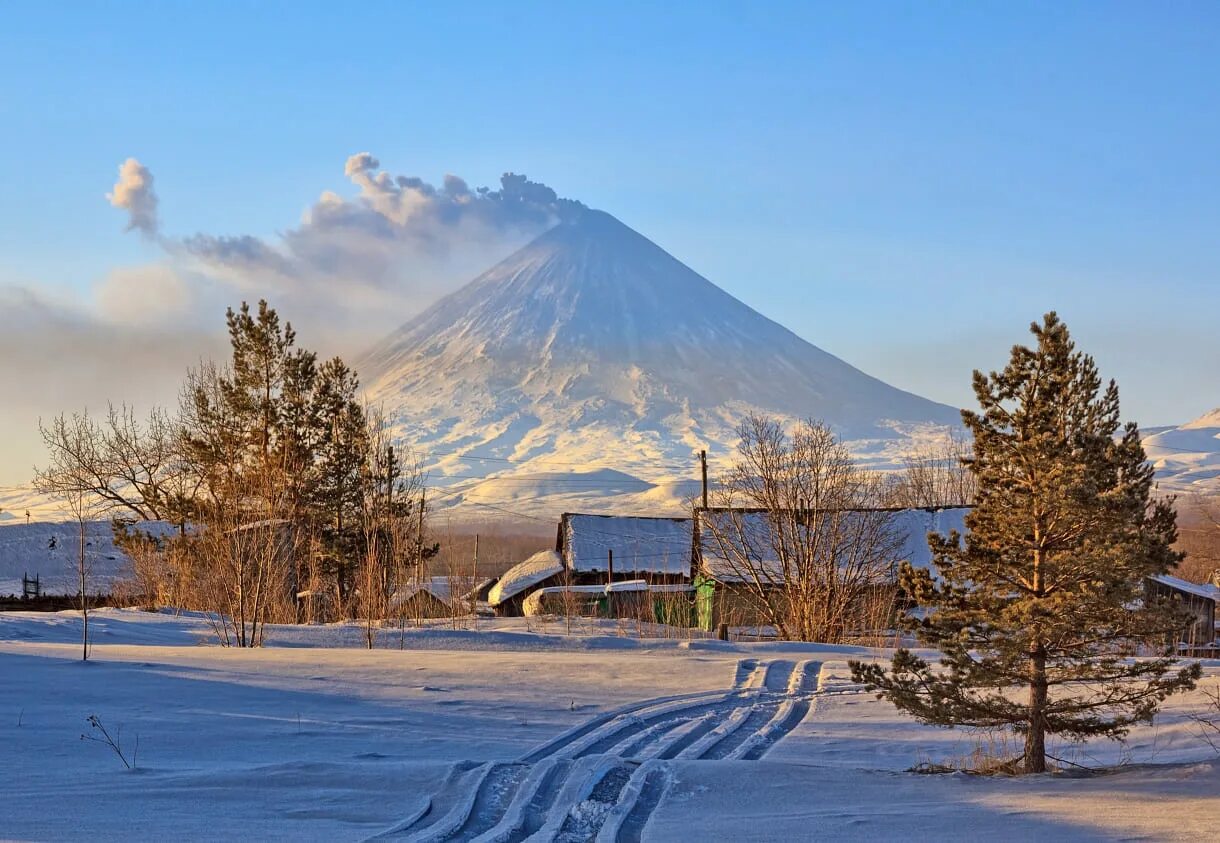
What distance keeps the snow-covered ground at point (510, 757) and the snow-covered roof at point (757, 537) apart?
8.92m

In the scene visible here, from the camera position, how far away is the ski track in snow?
23.2ft

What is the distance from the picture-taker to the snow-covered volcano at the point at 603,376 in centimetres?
14538

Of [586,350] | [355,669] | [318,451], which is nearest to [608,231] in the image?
[586,350]

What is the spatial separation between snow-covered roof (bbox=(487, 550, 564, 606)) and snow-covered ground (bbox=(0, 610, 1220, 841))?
90.6 feet

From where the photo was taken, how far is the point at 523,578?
148 feet

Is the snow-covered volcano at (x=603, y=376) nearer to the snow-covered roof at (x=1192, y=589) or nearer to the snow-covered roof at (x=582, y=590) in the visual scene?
the snow-covered roof at (x=582, y=590)

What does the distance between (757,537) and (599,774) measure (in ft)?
66.5

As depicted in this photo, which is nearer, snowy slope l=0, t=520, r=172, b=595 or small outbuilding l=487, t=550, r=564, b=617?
snowy slope l=0, t=520, r=172, b=595

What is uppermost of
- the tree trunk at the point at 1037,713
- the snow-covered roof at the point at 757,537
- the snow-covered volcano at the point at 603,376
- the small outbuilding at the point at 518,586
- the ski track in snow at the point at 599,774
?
the snow-covered volcano at the point at 603,376

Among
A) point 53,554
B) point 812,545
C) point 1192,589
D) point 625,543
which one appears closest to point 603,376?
point 625,543

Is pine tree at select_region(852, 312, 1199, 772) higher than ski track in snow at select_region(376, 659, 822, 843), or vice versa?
pine tree at select_region(852, 312, 1199, 772)

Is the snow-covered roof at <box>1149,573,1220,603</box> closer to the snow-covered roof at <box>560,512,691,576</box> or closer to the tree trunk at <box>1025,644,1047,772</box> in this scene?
the snow-covered roof at <box>560,512,691,576</box>

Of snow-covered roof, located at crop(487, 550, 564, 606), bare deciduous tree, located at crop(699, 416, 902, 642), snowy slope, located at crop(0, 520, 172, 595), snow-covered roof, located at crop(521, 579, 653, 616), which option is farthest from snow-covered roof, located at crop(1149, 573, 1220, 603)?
snowy slope, located at crop(0, 520, 172, 595)

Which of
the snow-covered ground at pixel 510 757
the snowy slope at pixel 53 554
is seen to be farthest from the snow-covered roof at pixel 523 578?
the snow-covered ground at pixel 510 757
